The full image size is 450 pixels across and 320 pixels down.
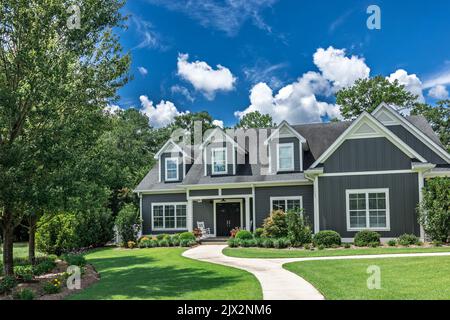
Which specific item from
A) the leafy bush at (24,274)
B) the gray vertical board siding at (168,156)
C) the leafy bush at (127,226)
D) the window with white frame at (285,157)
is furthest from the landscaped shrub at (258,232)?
the leafy bush at (24,274)

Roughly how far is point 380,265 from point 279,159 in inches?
479

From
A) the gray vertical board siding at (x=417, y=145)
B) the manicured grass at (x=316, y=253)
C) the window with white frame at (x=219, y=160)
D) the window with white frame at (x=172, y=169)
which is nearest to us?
the manicured grass at (x=316, y=253)

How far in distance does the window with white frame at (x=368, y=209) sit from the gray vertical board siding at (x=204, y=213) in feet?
29.7

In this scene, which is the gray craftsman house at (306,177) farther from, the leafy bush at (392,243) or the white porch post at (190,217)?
the leafy bush at (392,243)

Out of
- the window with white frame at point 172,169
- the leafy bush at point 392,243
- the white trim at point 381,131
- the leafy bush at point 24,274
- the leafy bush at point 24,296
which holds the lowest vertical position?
the leafy bush at point 392,243

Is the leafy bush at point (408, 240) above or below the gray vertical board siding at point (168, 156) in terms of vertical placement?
below

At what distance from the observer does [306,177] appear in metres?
22.6

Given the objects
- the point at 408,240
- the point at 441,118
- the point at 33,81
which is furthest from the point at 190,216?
the point at 441,118

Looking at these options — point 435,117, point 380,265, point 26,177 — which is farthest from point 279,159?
point 435,117

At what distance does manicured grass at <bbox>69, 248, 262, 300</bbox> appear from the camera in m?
9.58

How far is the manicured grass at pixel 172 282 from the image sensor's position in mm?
9578

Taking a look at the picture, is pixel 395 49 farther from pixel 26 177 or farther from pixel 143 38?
pixel 26 177

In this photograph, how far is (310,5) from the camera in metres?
15.9

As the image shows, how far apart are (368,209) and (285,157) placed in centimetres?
570
